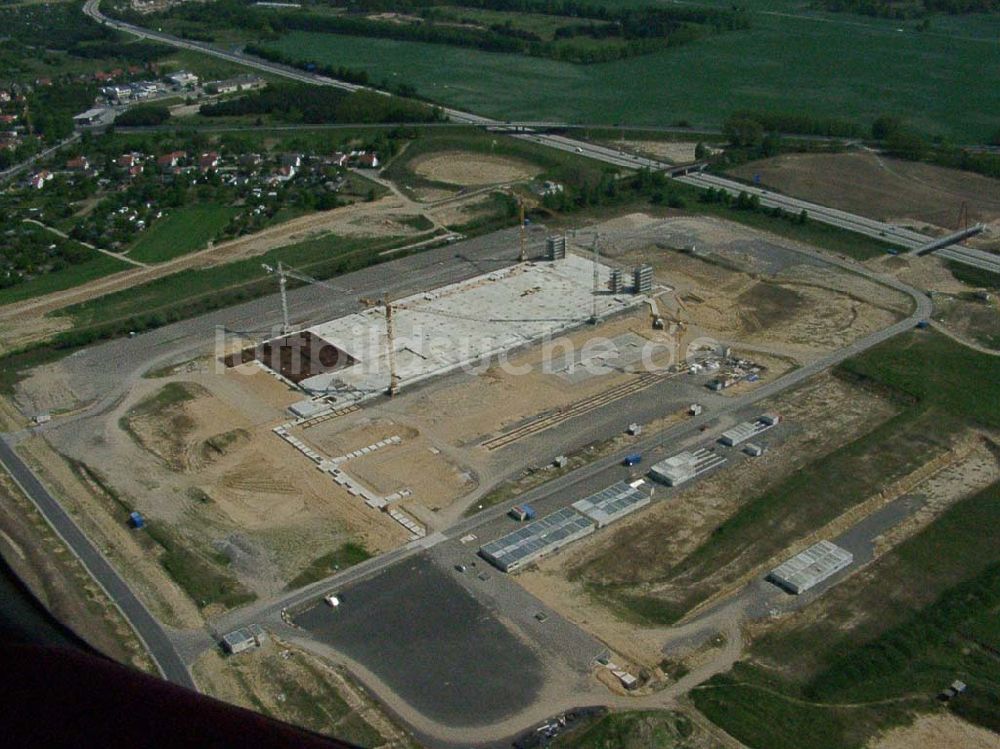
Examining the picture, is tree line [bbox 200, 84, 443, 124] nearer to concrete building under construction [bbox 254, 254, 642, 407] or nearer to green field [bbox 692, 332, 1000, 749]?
concrete building under construction [bbox 254, 254, 642, 407]

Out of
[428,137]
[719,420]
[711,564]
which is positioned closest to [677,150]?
[428,137]

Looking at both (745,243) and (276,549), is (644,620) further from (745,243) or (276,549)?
(745,243)

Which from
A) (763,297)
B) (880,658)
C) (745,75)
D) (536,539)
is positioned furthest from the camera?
(745,75)

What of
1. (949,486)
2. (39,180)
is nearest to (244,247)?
(39,180)

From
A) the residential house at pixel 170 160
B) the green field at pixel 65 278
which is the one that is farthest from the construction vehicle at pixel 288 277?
the residential house at pixel 170 160

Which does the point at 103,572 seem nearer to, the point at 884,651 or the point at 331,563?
the point at 331,563

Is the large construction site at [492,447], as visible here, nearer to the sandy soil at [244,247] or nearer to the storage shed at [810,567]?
the storage shed at [810,567]
